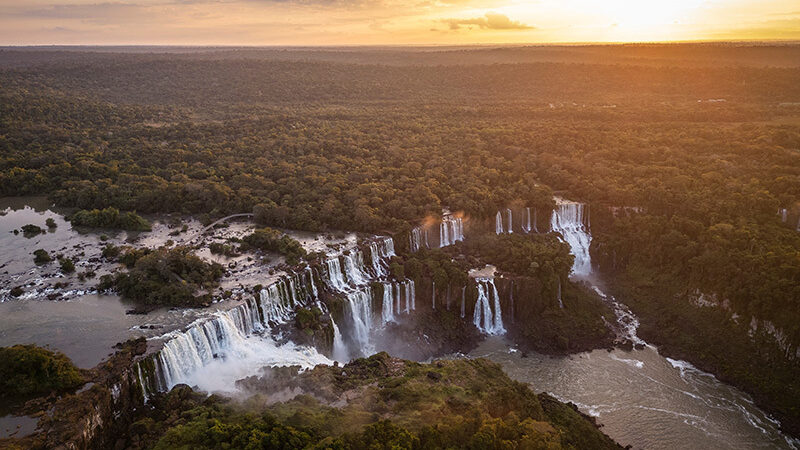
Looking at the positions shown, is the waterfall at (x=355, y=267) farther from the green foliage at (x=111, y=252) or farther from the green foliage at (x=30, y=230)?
the green foliage at (x=30, y=230)

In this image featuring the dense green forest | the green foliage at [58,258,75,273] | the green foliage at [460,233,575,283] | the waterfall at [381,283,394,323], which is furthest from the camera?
the green foliage at [460,233,575,283]

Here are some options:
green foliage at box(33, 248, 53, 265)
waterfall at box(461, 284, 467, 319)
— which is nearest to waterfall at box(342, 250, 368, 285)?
waterfall at box(461, 284, 467, 319)

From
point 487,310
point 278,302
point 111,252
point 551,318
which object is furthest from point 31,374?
point 551,318

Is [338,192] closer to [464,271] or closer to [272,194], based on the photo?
[272,194]

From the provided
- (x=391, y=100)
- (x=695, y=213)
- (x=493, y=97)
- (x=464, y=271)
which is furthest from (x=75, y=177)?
(x=493, y=97)

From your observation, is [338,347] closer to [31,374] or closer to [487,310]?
[487,310]

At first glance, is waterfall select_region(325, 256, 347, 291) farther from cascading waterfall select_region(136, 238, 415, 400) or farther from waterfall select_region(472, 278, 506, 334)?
waterfall select_region(472, 278, 506, 334)
